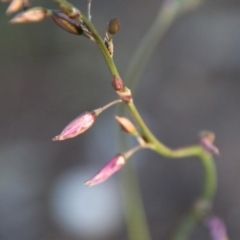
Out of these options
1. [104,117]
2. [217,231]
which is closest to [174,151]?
[217,231]

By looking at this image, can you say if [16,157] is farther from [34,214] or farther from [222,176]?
[222,176]

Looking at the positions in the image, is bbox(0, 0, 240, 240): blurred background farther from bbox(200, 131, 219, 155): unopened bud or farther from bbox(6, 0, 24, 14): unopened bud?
bbox(6, 0, 24, 14): unopened bud

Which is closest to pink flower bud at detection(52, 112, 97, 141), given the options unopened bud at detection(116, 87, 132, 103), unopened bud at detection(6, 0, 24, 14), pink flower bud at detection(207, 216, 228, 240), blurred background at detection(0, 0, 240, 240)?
unopened bud at detection(116, 87, 132, 103)

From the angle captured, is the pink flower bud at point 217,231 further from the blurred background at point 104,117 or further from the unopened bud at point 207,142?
the blurred background at point 104,117

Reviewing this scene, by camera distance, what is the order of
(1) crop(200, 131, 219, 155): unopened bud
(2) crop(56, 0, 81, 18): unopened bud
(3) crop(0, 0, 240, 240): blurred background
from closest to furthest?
(2) crop(56, 0, 81, 18): unopened bud, (1) crop(200, 131, 219, 155): unopened bud, (3) crop(0, 0, 240, 240): blurred background

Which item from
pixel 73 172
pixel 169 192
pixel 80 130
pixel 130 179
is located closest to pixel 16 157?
pixel 73 172

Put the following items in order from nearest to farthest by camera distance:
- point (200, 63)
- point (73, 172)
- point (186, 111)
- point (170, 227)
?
point (170, 227) < point (73, 172) < point (186, 111) < point (200, 63)

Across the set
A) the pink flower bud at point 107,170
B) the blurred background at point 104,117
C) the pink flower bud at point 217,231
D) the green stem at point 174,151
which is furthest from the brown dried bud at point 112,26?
the blurred background at point 104,117
